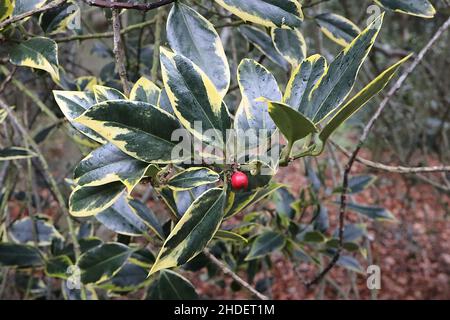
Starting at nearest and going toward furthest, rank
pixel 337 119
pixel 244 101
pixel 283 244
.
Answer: pixel 337 119 < pixel 244 101 < pixel 283 244

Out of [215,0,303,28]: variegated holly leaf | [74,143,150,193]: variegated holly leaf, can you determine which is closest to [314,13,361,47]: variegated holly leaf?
[215,0,303,28]: variegated holly leaf

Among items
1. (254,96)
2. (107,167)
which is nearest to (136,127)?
(107,167)

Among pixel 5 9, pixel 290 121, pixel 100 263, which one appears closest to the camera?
pixel 290 121

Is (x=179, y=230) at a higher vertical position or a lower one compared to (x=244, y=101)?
lower

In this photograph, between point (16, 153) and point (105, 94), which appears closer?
point (105, 94)

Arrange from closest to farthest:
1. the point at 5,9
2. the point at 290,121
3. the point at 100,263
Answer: the point at 290,121 < the point at 5,9 < the point at 100,263

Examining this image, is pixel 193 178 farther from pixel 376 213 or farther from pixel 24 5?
pixel 376 213

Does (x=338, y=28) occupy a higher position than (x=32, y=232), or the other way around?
(x=338, y=28)

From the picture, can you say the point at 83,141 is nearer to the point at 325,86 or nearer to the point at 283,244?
the point at 283,244

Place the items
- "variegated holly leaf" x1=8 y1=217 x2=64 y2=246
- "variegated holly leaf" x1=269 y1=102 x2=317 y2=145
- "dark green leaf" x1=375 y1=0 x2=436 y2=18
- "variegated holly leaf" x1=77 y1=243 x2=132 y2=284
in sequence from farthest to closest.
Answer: "variegated holly leaf" x1=8 y1=217 x2=64 y2=246
"variegated holly leaf" x1=77 y1=243 x2=132 y2=284
"dark green leaf" x1=375 y1=0 x2=436 y2=18
"variegated holly leaf" x1=269 y1=102 x2=317 y2=145

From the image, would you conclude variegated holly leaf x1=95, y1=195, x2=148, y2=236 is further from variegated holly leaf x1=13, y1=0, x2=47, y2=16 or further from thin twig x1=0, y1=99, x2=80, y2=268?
variegated holly leaf x1=13, y1=0, x2=47, y2=16
